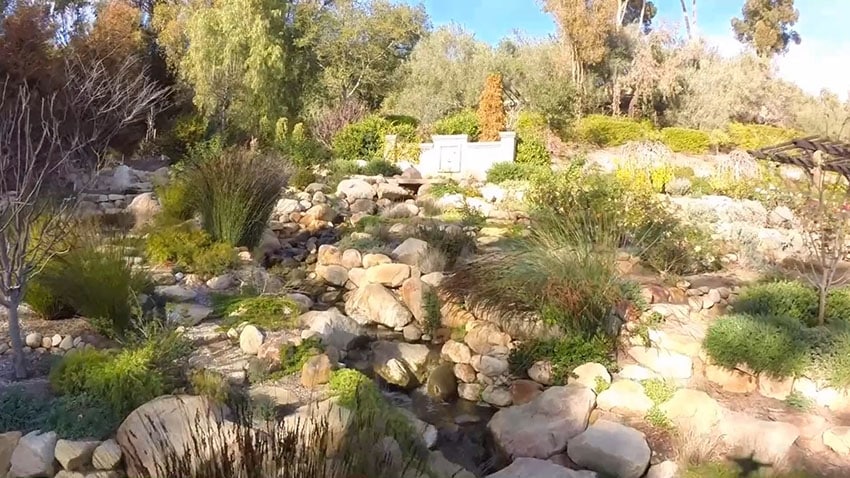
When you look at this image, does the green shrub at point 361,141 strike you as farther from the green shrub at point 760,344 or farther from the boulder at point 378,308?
the green shrub at point 760,344

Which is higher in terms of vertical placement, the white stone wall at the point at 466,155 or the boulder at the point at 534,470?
the white stone wall at the point at 466,155

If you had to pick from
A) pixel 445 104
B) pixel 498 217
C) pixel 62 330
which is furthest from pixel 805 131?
pixel 62 330

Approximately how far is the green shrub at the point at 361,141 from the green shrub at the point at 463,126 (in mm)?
1322

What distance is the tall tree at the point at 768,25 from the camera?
89.9 ft

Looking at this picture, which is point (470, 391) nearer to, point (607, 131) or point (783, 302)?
point (783, 302)

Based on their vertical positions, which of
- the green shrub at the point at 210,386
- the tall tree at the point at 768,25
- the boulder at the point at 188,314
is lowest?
the green shrub at the point at 210,386

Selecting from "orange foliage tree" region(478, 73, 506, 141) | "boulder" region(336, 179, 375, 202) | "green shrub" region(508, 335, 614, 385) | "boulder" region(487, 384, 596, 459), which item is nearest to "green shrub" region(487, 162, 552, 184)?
"orange foliage tree" region(478, 73, 506, 141)

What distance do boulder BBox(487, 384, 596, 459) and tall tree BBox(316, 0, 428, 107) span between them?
53.6 feet

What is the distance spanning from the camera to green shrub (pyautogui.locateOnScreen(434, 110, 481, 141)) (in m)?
15.2

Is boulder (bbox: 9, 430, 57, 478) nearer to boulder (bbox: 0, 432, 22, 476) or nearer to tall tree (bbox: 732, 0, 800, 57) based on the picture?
boulder (bbox: 0, 432, 22, 476)

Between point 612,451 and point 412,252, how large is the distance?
3.60 metres

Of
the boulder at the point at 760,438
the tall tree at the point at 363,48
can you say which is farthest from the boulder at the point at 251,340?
the tall tree at the point at 363,48

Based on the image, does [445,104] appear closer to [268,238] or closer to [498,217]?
[498,217]

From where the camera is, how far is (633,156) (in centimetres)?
1302
